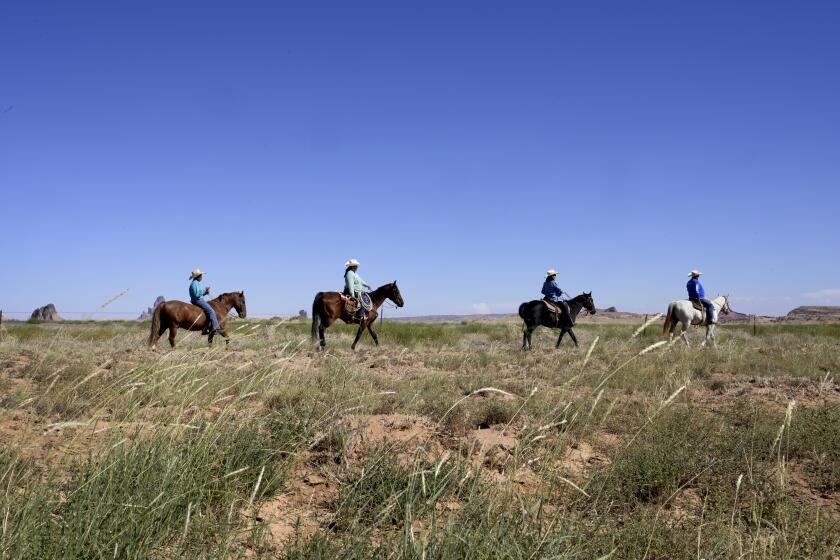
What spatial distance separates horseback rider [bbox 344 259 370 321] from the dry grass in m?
8.14

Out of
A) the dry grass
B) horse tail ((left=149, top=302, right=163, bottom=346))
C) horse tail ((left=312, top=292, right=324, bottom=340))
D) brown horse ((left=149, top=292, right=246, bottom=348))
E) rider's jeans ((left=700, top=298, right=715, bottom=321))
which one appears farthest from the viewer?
rider's jeans ((left=700, top=298, right=715, bottom=321))

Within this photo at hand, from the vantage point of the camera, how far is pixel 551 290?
1817cm

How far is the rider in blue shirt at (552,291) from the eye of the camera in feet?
59.5

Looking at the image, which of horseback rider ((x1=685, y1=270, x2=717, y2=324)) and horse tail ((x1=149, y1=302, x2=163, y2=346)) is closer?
horse tail ((x1=149, y1=302, x2=163, y2=346))

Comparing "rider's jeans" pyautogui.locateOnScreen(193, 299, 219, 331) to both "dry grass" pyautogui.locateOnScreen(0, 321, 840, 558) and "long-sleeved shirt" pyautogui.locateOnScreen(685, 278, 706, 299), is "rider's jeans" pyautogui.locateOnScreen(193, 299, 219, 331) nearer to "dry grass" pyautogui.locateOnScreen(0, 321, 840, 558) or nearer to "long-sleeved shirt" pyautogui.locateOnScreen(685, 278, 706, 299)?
"dry grass" pyautogui.locateOnScreen(0, 321, 840, 558)

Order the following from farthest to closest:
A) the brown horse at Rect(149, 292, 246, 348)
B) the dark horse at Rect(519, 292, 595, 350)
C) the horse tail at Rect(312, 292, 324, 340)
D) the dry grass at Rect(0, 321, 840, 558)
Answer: the dark horse at Rect(519, 292, 595, 350)
the horse tail at Rect(312, 292, 324, 340)
the brown horse at Rect(149, 292, 246, 348)
the dry grass at Rect(0, 321, 840, 558)

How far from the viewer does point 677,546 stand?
3379 millimetres

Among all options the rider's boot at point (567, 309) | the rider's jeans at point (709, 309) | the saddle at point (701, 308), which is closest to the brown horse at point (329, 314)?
the rider's boot at point (567, 309)

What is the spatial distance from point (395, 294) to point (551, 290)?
16.4 ft

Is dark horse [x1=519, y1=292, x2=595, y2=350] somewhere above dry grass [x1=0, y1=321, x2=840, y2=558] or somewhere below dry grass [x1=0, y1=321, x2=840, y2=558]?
above

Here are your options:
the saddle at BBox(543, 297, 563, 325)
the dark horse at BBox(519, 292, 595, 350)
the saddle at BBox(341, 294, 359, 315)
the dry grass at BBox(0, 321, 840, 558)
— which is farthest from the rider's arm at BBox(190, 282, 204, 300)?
the saddle at BBox(543, 297, 563, 325)

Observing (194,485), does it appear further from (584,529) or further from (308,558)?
(584,529)

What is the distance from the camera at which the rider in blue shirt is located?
18141 millimetres

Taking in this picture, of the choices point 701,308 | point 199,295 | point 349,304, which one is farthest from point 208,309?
point 701,308
